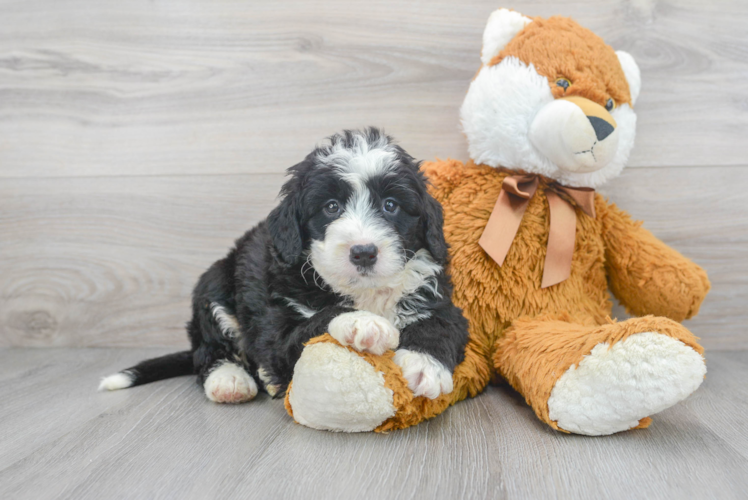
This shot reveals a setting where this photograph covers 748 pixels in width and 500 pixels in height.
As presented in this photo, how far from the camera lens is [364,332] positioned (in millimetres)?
1259

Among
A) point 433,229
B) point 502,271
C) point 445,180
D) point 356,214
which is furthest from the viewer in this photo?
point 445,180

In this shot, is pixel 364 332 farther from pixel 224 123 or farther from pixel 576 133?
pixel 224 123

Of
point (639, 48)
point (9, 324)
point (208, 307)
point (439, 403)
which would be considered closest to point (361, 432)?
point (439, 403)

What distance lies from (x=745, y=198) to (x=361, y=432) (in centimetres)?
183

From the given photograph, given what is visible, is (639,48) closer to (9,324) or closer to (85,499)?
(85,499)

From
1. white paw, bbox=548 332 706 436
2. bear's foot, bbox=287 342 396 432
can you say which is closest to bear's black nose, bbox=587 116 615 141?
white paw, bbox=548 332 706 436

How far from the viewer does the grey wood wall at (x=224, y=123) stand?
2129 millimetres

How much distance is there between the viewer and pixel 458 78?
218cm

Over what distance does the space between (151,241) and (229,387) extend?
98 centimetres

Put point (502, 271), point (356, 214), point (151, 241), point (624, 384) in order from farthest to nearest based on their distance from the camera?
1. point (151, 241)
2. point (502, 271)
3. point (356, 214)
4. point (624, 384)

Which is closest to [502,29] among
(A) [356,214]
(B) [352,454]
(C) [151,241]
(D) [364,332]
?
(A) [356,214]

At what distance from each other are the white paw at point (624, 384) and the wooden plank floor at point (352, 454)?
57 millimetres

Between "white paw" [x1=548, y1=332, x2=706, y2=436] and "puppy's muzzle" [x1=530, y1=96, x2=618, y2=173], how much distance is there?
1.97ft

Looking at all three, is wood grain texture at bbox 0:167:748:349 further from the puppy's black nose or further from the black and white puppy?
the puppy's black nose
